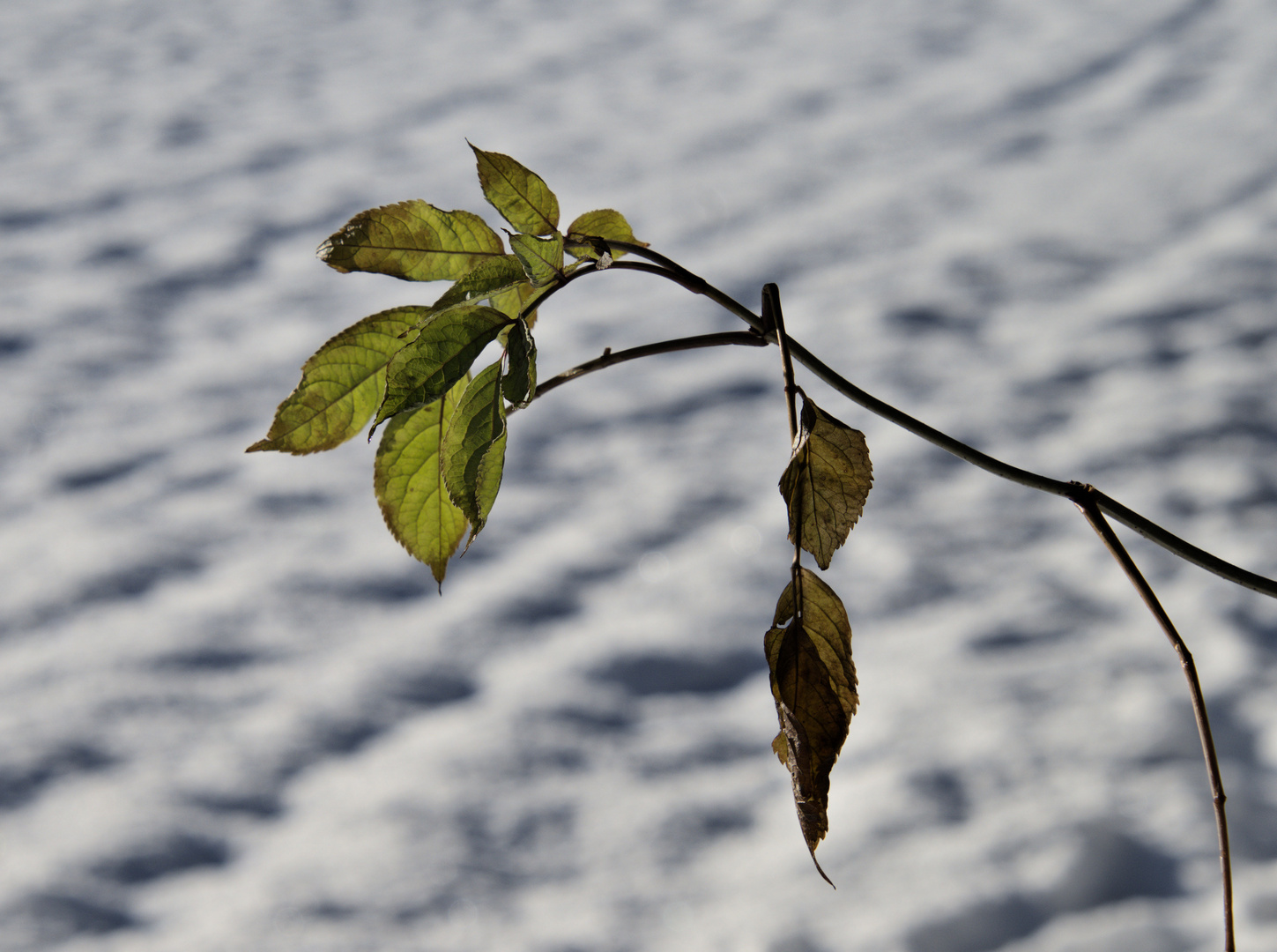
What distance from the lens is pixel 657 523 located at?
150cm

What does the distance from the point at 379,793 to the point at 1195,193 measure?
1.89 m

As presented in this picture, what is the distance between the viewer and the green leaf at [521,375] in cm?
23

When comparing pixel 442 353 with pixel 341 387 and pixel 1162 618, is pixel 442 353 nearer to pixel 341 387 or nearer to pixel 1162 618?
pixel 341 387

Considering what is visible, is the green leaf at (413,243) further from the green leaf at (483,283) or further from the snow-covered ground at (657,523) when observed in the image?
the snow-covered ground at (657,523)

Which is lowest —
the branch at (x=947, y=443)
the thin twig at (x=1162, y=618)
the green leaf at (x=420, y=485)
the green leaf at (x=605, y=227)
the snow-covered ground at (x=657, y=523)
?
the thin twig at (x=1162, y=618)

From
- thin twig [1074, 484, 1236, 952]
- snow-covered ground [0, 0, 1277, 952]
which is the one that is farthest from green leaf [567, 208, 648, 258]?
snow-covered ground [0, 0, 1277, 952]

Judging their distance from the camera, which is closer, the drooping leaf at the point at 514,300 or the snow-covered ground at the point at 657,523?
the drooping leaf at the point at 514,300

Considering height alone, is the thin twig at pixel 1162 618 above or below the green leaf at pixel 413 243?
below

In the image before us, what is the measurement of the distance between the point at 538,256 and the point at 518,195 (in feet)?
0.10

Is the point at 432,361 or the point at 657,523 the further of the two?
the point at 657,523

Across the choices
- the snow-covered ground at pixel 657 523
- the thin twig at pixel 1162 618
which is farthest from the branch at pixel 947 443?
the snow-covered ground at pixel 657 523

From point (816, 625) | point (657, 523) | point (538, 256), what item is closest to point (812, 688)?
point (816, 625)

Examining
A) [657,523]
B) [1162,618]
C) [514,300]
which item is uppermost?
[657,523]

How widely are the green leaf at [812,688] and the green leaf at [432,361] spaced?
90mm
